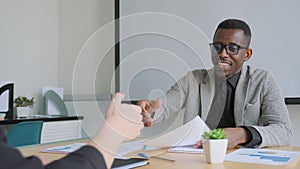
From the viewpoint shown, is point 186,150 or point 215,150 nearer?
point 215,150

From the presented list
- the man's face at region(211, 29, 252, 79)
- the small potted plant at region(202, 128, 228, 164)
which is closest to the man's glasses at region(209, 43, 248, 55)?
the man's face at region(211, 29, 252, 79)

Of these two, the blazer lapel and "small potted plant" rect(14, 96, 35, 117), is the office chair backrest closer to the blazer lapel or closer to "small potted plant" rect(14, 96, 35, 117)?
"small potted plant" rect(14, 96, 35, 117)

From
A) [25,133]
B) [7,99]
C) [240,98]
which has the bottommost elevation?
[25,133]

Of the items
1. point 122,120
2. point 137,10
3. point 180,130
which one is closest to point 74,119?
point 137,10

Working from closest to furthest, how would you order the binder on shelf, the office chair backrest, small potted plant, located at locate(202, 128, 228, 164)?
small potted plant, located at locate(202, 128, 228, 164) < the office chair backrest < the binder on shelf

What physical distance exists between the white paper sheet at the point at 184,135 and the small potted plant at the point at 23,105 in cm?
199

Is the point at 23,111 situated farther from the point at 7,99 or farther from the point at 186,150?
the point at 186,150

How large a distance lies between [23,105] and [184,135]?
2102mm

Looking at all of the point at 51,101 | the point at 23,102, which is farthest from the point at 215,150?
the point at 51,101

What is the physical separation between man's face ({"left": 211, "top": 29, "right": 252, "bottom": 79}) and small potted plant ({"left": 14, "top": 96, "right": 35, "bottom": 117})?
1.87 meters

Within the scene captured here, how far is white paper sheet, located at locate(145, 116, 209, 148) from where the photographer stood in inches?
49.1

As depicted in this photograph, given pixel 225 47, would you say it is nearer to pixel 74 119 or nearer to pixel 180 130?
pixel 180 130

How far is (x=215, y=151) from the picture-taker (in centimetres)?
101

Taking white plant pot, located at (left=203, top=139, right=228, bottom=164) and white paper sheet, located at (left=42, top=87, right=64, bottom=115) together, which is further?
white paper sheet, located at (left=42, top=87, right=64, bottom=115)
